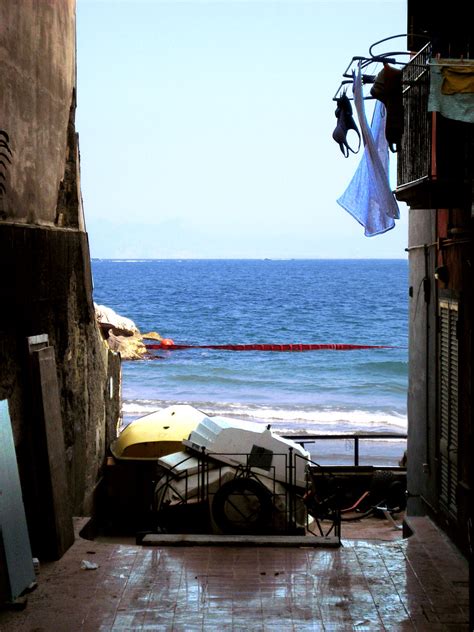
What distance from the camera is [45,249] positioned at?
418 inches

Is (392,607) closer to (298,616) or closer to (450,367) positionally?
(298,616)

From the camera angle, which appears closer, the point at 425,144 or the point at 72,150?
the point at 425,144

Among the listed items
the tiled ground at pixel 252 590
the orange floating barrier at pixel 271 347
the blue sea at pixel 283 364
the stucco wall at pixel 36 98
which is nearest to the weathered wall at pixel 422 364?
the tiled ground at pixel 252 590

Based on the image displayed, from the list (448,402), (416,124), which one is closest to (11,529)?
(448,402)

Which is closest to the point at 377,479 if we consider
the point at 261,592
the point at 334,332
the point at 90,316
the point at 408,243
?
the point at 408,243

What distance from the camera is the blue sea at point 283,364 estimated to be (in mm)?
32094

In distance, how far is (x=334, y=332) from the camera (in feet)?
223

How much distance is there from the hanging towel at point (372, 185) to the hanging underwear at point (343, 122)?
0.35 metres

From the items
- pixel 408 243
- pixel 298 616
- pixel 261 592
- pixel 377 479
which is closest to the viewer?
pixel 298 616

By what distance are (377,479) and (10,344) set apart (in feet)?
24.8

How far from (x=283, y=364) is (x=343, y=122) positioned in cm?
3599

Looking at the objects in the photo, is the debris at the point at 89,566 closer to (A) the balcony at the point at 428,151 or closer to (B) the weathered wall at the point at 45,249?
(B) the weathered wall at the point at 45,249

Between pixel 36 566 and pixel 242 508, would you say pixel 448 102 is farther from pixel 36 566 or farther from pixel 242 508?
pixel 36 566

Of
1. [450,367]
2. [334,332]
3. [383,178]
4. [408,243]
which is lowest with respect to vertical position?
[334,332]
